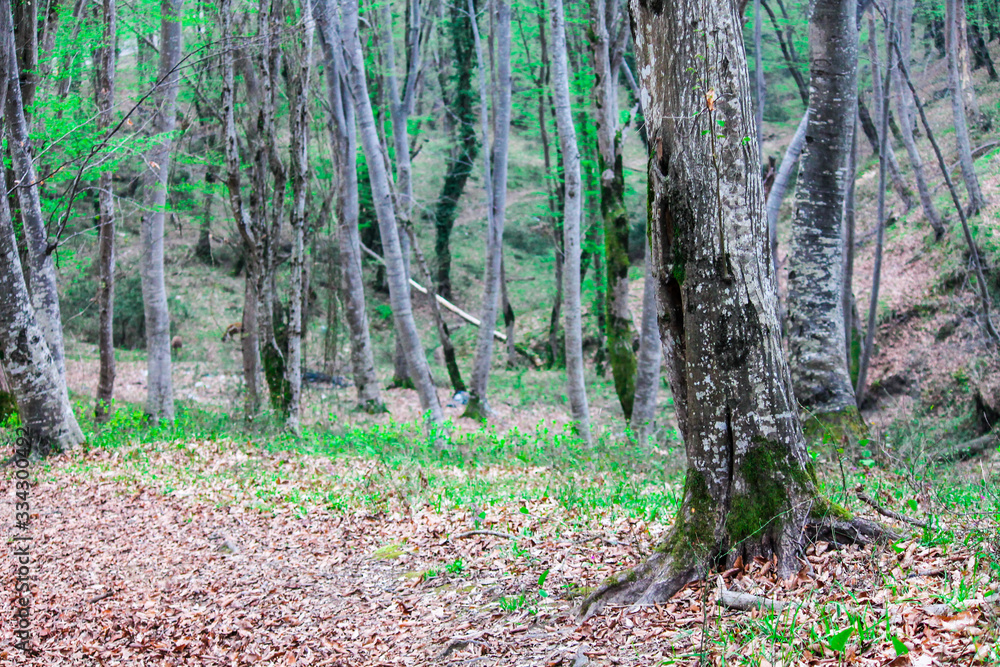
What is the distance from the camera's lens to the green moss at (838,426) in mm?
6793

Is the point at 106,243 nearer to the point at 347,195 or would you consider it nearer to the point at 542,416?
the point at 347,195

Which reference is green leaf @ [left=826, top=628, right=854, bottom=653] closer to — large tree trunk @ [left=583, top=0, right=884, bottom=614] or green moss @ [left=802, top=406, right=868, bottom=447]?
large tree trunk @ [left=583, top=0, right=884, bottom=614]

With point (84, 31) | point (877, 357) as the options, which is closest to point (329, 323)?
point (84, 31)

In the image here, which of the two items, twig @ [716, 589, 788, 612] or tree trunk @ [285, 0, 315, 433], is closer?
twig @ [716, 589, 788, 612]

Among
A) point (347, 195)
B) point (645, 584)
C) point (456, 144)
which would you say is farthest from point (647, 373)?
point (456, 144)

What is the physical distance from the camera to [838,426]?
6.93m

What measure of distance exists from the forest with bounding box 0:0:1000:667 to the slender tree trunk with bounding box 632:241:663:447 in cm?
6

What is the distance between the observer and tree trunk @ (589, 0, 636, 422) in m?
10.3

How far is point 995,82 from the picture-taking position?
2192 centimetres

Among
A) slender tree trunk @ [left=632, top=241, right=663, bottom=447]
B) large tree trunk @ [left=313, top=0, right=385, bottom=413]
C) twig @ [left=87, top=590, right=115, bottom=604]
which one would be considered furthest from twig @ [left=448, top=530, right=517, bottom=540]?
large tree trunk @ [left=313, top=0, right=385, bottom=413]

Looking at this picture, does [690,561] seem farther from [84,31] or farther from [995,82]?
[995,82]

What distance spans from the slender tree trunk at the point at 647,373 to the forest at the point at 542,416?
0.06 metres

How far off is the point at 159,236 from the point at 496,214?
5.75 metres

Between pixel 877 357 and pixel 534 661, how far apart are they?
12093 millimetres
